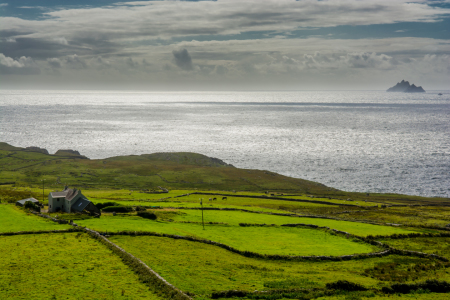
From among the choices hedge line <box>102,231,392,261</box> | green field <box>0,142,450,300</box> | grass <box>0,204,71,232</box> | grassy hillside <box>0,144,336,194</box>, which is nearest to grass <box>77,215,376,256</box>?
green field <box>0,142,450,300</box>

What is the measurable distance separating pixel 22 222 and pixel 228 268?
2983cm

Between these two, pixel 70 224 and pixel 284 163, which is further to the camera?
pixel 284 163

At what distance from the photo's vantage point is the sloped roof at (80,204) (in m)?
55.4

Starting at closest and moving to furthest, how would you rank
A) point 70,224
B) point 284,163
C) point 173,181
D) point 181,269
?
point 181,269 < point 70,224 < point 173,181 < point 284,163

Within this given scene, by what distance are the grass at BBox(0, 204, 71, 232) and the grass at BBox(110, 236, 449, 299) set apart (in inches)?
411

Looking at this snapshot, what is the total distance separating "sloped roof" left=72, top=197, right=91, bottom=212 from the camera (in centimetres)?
5544

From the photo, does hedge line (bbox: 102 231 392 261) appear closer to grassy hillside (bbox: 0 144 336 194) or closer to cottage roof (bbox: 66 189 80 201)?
cottage roof (bbox: 66 189 80 201)

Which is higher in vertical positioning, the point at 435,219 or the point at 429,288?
the point at 429,288

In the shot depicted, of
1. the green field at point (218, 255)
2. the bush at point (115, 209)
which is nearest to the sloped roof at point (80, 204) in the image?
the green field at point (218, 255)

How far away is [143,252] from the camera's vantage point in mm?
36375

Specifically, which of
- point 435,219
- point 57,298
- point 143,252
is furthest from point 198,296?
point 435,219

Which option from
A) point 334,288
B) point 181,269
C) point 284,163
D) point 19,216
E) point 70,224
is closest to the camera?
point 334,288

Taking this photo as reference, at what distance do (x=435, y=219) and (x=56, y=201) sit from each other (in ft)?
218

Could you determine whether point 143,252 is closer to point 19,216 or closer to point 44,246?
point 44,246
